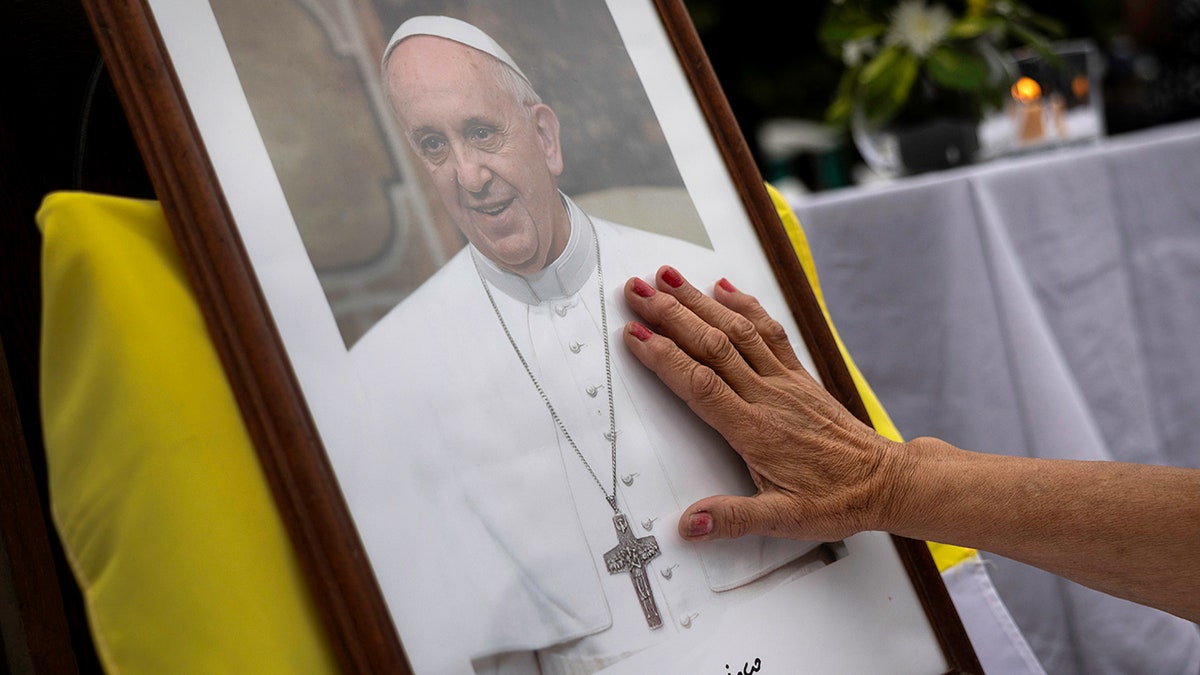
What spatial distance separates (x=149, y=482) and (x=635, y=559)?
0.31 meters

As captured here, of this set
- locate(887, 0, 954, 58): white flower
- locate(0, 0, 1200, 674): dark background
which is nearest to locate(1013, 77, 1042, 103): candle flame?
locate(887, 0, 954, 58): white flower

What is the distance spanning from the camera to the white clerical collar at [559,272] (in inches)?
27.5

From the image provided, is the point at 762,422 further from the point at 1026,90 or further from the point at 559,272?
the point at 1026,90

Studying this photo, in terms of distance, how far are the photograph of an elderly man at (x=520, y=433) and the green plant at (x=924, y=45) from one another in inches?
36.0

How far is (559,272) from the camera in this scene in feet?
2.42

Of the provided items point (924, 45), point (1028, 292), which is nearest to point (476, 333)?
point (1028, 292)

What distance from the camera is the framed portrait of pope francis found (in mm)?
577

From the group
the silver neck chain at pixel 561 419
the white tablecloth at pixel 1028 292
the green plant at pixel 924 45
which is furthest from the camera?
the green plant at pixel 924 45

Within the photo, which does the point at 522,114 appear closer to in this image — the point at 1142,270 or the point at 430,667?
the point at 430,667

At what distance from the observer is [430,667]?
0.58 meters

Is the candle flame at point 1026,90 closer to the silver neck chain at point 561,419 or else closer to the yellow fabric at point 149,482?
the silver neck chain at point 561,419

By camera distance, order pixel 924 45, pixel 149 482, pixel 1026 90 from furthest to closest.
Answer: pixel 1026 90 → pixel 924 45 → pixel 149 482

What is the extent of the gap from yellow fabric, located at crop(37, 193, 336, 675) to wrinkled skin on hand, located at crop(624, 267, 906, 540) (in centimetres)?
29
